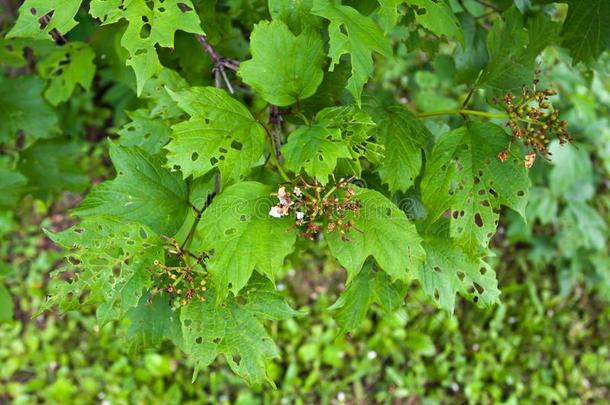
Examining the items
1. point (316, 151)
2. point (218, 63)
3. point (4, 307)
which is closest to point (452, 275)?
point (316, 151)

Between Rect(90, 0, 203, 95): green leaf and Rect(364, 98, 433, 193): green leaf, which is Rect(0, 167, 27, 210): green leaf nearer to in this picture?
Rect(90, 0, 203, 95): green leaf

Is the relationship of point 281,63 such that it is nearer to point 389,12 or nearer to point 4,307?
point 389,12

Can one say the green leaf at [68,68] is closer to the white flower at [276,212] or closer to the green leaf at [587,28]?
the white flower at [276,212]

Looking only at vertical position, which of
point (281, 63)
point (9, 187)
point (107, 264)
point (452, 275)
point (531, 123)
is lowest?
point (9, 187)

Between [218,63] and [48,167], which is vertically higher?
[218,63]

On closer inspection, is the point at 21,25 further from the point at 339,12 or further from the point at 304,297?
the point at 304,297
